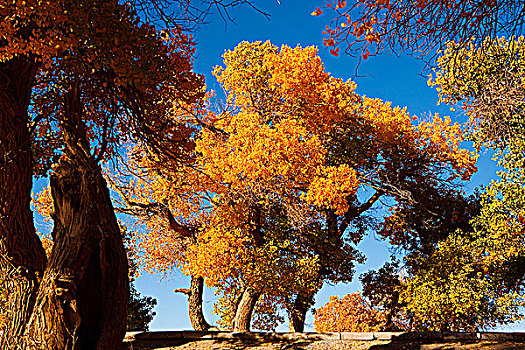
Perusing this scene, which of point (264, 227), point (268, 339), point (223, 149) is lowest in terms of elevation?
point (268, 339)

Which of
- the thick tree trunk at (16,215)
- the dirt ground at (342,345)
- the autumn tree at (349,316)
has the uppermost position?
the thick tree trunk at (16,215)

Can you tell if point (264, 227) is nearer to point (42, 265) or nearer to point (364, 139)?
point (364, 139)

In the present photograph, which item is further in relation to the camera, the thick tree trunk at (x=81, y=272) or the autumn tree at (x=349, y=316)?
the autumn tree at (x=349, y=316)

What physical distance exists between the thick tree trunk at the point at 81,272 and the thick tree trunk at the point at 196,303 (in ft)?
29.4

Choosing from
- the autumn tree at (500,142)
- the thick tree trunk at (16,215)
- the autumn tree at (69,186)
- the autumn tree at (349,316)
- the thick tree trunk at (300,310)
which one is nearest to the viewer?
the autumn tree at (69,186)

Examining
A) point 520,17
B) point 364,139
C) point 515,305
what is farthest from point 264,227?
point 520,17

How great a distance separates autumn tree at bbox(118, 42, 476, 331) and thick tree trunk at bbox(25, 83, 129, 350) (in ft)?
16.5

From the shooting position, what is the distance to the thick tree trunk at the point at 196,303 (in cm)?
1447

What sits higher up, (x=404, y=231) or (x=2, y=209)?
A: (x=404, y=231)

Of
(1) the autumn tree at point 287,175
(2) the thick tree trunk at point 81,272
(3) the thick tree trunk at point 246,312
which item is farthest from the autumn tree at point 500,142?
(2) the thick tree trunk at point 81,272

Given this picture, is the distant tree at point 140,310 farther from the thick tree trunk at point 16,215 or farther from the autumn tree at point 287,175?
the thick tree trunk at point 16,215

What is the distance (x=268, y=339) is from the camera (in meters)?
9.04

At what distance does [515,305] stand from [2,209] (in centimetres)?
1234

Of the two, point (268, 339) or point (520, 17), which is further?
point (268, 339)
